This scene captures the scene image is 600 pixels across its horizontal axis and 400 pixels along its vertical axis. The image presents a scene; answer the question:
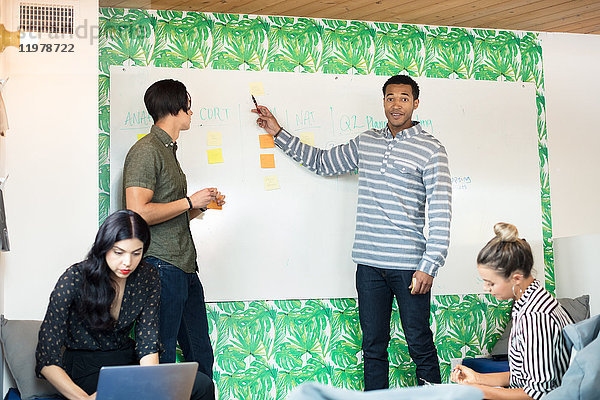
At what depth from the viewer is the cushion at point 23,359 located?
8.77 ft

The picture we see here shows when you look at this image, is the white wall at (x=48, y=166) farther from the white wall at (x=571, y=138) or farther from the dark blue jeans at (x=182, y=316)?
the white wall at (x=571, y=138)

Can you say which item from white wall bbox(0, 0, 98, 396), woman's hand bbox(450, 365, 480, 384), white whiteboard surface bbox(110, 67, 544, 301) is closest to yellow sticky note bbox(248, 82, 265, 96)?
white whiteboard surface bbox(110, 67, 544, 301)

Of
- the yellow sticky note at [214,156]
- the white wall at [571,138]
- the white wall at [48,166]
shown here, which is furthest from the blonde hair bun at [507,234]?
the white wall at [571,138]

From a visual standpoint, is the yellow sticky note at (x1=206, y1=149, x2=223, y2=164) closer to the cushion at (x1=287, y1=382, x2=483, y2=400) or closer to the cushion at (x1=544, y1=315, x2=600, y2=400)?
the cushion at (x1=544, y1=315, x2=600, y2=400)

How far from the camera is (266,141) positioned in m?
3.81

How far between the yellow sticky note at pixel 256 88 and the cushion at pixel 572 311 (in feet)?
6.18

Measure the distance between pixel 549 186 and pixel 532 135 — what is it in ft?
1.03

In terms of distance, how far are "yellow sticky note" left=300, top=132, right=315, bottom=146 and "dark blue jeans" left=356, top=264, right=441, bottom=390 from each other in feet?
2.47

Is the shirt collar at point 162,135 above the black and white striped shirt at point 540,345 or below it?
above

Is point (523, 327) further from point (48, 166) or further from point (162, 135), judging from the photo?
point (48, 166)

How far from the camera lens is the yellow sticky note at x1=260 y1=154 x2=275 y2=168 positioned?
380 cm

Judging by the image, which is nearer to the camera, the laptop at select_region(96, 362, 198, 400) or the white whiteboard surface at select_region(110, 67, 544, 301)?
the laptop at select_region(96, 362, 198, 400)

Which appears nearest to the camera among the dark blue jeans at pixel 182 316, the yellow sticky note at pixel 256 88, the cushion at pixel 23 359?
the cushion at pixel 23 359

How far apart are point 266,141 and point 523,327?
2.05 meters
